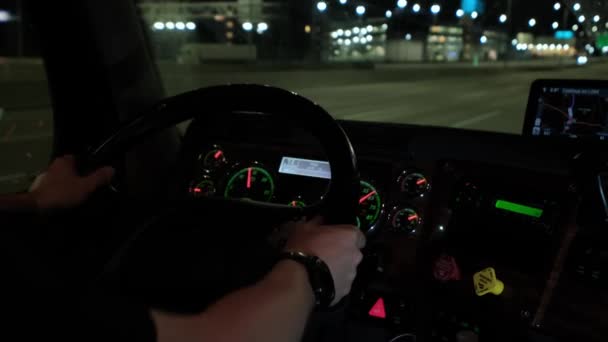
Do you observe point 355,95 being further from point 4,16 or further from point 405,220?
point 405,220

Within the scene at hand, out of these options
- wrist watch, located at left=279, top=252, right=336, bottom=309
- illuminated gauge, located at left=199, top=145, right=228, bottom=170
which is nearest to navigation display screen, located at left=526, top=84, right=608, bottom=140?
illuminated gauge, located at left=199, top=145, right=228, bottom=170

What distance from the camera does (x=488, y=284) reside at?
2.37 meters

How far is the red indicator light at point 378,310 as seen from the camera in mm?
2506

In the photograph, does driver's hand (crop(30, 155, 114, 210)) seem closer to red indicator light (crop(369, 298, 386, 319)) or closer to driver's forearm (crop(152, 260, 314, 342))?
driver's forearm (crop(152, 260, 314, 342))

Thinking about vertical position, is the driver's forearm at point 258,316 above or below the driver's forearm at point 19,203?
below

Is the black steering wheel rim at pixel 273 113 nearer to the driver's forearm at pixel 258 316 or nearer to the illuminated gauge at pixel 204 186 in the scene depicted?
the driver's forearm at pixel 258 316

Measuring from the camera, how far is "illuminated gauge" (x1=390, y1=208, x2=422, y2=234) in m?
2.54

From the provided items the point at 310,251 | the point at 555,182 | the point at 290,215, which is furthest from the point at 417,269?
the point at 310,251

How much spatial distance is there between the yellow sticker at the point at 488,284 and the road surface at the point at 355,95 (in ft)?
3.28

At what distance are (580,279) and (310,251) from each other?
1.42 m

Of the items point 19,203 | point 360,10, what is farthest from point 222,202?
point 360,10

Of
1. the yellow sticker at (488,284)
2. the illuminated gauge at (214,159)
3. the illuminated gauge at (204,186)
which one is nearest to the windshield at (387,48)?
the illuminated gauge at (214,159)

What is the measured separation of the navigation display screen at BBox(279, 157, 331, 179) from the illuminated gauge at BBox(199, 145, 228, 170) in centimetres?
33

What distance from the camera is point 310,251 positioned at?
51.4 inches
